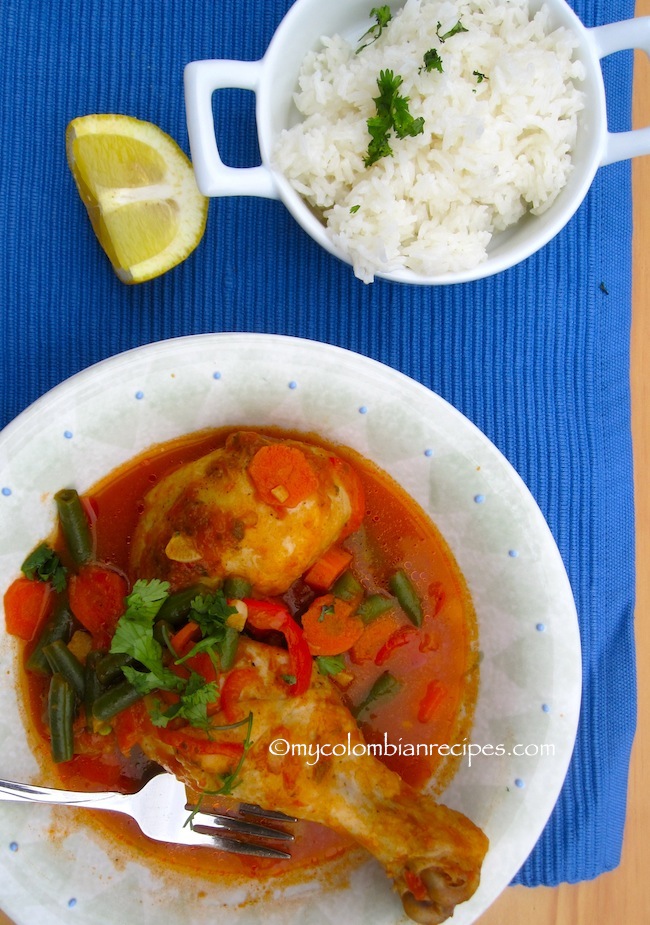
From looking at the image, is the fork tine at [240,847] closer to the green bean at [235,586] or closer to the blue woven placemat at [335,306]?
the green bean at [235,586]

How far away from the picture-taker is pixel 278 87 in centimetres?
177

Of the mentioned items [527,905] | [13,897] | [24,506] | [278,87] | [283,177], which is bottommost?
[527,905]

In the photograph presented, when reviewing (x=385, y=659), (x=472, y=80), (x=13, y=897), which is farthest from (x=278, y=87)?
(x=13, y=897)

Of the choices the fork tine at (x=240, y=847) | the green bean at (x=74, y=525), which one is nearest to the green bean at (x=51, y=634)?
the green bean at (x=74, y=525)

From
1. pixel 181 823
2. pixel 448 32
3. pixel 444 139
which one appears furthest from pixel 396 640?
pixel 448 32

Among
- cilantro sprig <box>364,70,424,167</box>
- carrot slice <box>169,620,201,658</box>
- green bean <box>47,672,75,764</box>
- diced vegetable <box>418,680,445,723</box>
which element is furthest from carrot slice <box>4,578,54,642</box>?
cilantro sprig <box>364,70,424,167</box>

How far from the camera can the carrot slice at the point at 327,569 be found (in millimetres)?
1874

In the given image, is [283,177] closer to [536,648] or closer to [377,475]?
[377,475]

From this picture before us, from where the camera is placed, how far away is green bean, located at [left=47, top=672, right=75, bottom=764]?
176 centimetres

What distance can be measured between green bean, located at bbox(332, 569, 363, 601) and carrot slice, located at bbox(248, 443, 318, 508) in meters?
0.32

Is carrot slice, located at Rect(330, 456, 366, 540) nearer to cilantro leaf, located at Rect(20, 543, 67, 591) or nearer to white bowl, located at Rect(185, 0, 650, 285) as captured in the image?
white bowl, located at Rect(185, 0, 650, 285)

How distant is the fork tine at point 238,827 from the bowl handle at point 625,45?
171 centimetres

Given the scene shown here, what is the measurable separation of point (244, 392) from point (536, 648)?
0.86 m

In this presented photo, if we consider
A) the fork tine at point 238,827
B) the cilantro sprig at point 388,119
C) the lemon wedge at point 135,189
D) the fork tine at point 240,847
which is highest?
the cilantro sprig at point 388,119
